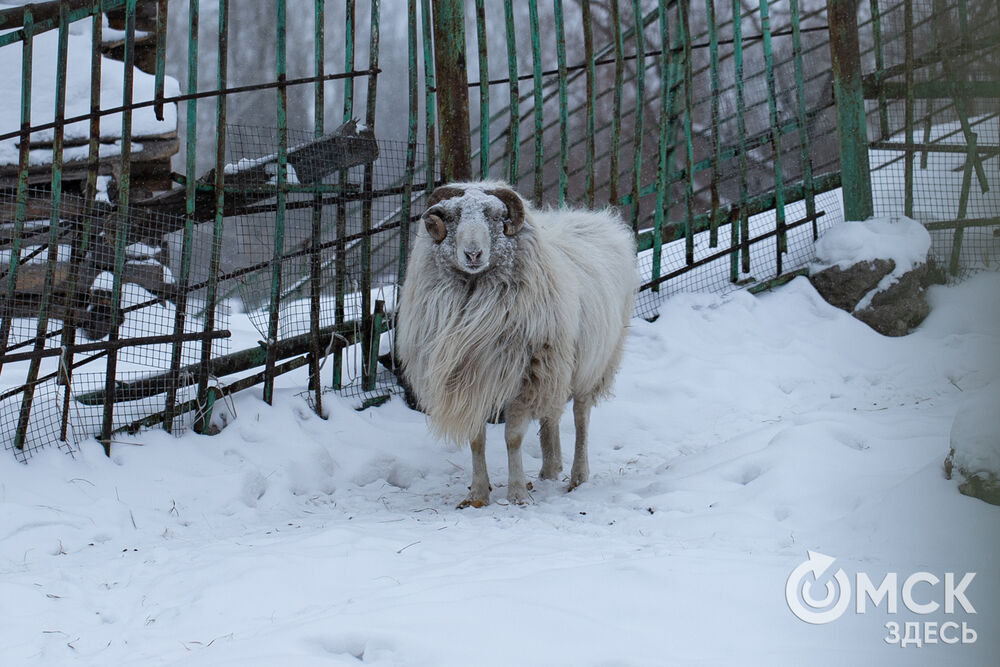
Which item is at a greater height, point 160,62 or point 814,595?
point 160,62

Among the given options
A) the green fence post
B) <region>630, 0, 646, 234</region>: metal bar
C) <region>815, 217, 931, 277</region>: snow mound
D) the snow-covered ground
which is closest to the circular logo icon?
the snow-covered ground

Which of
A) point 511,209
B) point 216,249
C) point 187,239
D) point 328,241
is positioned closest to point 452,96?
point 328,241

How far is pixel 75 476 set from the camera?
4.52 metres

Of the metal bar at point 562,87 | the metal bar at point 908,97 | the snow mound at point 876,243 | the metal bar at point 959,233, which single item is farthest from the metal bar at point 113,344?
the metal bar at point 959,233

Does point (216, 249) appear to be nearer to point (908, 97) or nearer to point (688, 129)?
point (688, 129)

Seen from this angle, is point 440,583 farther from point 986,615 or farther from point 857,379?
point 857,379

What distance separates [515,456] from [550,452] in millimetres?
559

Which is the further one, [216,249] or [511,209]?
[216,249]

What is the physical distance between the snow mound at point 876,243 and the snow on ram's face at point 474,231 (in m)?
3.72

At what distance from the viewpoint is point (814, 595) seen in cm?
264

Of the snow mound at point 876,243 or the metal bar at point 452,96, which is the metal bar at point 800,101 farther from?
the metal bar at point 452,96

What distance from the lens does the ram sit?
15.4 ft

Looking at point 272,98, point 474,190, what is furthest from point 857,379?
point 272,98

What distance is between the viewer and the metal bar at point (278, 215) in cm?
532
